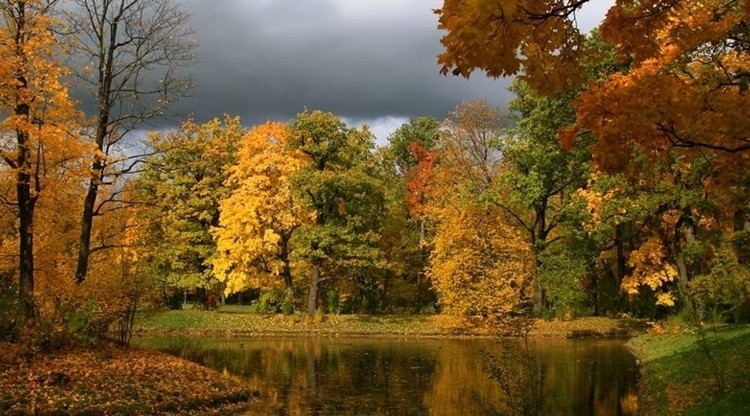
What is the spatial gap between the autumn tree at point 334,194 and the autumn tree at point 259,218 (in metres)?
0.78

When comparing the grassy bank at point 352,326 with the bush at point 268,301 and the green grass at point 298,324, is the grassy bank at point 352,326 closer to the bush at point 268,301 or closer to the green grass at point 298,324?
the green grass at point 298,324

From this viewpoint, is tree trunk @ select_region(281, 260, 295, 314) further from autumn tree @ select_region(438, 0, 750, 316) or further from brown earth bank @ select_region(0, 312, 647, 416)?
autumn tree @ select_region(438, 0, 750, 316)

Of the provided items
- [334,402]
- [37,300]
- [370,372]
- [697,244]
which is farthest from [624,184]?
[37,300]

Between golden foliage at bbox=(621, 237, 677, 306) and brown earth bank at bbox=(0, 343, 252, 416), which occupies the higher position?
golden foliage at bbox=(621, 237, 677, 306)

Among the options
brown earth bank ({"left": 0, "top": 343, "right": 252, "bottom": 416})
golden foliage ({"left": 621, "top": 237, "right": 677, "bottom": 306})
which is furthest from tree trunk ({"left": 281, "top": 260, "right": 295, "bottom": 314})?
brown earth bank ({"left": 0, "top": 343, "right": 252, "bottom": 416})

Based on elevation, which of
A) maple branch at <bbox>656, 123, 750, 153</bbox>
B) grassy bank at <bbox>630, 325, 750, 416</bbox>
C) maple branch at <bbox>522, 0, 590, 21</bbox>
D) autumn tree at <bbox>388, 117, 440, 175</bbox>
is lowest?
grassy bank at <bbox>630, 325, 750, 416</bbox>

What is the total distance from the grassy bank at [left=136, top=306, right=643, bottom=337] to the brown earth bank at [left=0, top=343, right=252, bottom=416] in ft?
57.0

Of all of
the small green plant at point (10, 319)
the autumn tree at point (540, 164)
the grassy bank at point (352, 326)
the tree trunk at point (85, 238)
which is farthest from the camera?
the grassy bank at point (352, 326)


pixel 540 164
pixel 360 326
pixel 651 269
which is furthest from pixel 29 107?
pixel 651 269

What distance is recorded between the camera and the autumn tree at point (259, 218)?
34312 millimetres

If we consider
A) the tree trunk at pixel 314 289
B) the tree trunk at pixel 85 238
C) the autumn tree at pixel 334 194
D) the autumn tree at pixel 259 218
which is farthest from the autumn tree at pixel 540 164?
the tree trunk at pixel 85 238

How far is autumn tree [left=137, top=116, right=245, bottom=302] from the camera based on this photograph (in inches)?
1499

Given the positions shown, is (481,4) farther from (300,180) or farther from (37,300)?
(300,180)

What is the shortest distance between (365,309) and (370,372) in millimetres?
22745
